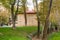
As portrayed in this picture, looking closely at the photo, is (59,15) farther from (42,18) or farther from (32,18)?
(32,18)

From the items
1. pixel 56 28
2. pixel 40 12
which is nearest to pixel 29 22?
pixel 56 28

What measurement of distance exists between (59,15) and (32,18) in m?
26.3

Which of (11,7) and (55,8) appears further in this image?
(11,7)

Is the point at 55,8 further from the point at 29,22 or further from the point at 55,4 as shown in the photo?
the point at 29,22

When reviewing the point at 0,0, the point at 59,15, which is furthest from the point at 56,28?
the point at 0,0

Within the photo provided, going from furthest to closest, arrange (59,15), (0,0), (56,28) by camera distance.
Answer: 1. (56,28)
2. (59,15)
3. (0,0)

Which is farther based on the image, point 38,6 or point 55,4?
point 38,6

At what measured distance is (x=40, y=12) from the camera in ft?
73.0

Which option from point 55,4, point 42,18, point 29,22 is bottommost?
point 29,22

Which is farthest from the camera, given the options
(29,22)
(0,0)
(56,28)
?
(29,22)

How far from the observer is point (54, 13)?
21938 mm

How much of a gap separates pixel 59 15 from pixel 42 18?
3.53 metres

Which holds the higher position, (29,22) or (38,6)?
(38,6)

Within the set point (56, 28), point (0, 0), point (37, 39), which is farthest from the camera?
point (56, 28)
